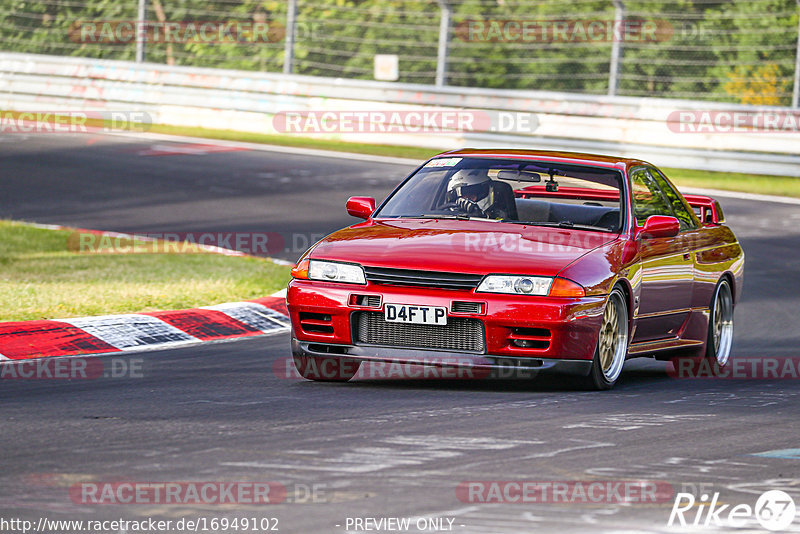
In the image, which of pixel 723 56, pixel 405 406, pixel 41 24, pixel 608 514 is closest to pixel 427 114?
pixel 723 56

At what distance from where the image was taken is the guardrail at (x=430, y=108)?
69.7ft

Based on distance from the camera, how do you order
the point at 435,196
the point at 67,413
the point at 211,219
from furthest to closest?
the point at 211,219, the point at 435,196, the point at 67,413

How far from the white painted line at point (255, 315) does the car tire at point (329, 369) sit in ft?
7.26

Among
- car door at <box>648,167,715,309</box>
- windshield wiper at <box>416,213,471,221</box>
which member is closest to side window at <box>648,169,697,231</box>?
car door at <box>648,167,715,309</box>

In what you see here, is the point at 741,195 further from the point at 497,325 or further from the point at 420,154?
the point at 497,325

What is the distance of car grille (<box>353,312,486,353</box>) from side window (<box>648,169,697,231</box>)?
256 centimetres

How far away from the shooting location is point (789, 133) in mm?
20422

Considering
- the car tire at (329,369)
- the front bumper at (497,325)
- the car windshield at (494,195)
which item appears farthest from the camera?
the car windshield at (494,195)

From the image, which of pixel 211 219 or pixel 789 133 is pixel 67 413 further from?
pixel 789 133

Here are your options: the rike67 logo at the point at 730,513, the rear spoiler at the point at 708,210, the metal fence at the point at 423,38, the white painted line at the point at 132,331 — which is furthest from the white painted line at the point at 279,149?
the rike67 logo at the point at 730,513

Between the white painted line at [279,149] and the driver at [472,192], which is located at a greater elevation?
the driver at [472,192]

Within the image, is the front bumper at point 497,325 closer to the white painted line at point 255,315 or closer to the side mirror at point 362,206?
the side mirror at point 362,206

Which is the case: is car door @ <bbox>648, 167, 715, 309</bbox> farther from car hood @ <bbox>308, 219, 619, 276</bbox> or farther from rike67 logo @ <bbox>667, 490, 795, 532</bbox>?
rike67 logo @ <bbox>667, 490, 795, 532</bbox>

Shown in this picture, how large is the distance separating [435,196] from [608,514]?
13.9 ft
